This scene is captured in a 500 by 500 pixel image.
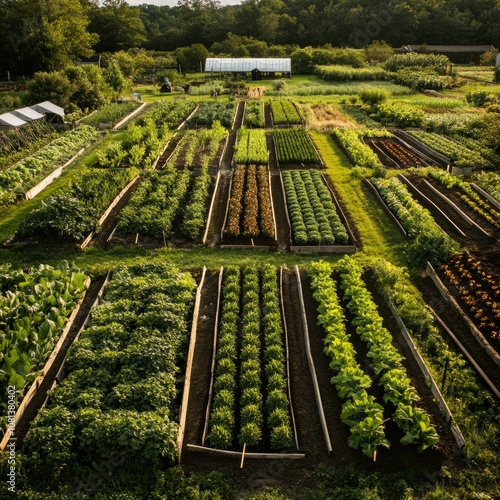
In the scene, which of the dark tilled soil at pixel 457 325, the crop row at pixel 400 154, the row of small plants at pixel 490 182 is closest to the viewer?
the dark tilled soil at pixel 457 325

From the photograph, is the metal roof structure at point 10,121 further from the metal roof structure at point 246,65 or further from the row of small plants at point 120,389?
the metal roof structure at point 246,65

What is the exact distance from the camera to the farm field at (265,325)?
906 cm

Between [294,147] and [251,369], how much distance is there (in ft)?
58.5

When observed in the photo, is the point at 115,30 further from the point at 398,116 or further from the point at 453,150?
the point at 453,150

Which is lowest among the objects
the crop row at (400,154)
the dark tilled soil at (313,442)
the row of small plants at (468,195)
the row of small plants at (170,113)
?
the dark tilled soil at (313,442)

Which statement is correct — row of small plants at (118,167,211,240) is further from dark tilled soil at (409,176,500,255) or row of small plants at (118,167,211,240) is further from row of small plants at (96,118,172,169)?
dark tilled soil at (409,176,500,255)

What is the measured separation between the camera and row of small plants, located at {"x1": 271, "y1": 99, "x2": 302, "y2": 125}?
106 ft

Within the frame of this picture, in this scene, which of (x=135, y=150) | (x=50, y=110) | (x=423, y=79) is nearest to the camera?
(x=135, y=150)

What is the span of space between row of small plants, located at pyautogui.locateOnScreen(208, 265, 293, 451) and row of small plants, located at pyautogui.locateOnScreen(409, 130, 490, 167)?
1492cm

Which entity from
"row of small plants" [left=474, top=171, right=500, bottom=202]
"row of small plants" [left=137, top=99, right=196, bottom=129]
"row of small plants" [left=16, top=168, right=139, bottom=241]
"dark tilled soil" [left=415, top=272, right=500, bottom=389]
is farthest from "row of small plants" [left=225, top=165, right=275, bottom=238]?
"row of small plants" [left=137, top=99, right=196, bottom=129]

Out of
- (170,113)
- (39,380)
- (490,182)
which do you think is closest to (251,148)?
(170,113)

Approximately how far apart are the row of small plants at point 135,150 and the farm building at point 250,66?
2844 centimetres

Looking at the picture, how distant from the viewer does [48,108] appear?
29.8 metres

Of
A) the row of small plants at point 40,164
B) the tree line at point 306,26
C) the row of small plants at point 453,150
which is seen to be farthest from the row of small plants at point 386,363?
the tree line at point 306,26
